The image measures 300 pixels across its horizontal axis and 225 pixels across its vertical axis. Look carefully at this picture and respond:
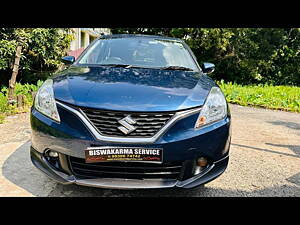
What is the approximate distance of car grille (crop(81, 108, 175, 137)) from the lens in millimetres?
1945

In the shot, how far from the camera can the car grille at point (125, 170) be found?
1976 mm

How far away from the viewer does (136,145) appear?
6.27 feet

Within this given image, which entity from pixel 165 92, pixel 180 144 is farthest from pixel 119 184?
pixel 165 92

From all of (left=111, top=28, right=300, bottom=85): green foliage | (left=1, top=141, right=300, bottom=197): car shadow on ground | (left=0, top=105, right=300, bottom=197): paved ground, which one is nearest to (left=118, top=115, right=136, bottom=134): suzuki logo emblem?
(left=1, top=141, right=300, bottom=197): car shadow on ground

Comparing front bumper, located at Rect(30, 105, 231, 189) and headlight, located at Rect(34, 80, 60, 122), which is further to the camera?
headlight, located at Rect(34, 80, 60, 122)

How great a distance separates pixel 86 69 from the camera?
9.00 ft

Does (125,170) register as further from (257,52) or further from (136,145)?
(257,52)

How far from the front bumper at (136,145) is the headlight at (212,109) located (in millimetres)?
46

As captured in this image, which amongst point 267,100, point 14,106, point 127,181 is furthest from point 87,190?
point 267,100

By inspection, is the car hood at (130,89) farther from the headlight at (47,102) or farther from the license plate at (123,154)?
the license plate at (123,154)

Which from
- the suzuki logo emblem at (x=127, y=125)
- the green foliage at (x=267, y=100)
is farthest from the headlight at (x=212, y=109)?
the green foliage at (x=267, y=100)

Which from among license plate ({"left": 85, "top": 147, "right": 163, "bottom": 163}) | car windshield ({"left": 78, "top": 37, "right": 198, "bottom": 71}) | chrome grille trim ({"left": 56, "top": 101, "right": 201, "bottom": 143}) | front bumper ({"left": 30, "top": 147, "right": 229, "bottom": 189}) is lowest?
front bumper ({"left": 30, "top": 147, "right": 229, "bottom": 189})

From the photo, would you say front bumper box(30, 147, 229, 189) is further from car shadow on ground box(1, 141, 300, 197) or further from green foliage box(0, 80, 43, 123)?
green foliage box(0, 80, 43, 123)
